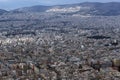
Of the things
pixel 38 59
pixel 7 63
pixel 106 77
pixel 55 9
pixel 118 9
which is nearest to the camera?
pixel 106 77

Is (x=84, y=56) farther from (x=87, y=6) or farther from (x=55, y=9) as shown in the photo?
(x=55, y=9)

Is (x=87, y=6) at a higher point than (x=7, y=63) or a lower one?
lower

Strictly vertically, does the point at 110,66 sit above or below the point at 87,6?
above

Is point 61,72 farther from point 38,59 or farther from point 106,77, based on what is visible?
point 38,59

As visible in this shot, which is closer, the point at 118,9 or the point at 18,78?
the point at 18,78

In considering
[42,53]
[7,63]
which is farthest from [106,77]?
[42,53]

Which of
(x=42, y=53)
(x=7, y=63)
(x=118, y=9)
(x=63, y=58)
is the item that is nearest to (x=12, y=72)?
(x=7, y=63)

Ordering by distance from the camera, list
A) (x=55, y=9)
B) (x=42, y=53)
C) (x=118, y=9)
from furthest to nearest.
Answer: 1. (x=55, y=9)
2. (x=118, y=9)
3. (x=42, y=53)

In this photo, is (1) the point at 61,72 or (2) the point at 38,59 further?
(2) the point at 38,59

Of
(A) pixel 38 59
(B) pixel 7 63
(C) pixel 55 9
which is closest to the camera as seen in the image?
(B) pixel 7 63
